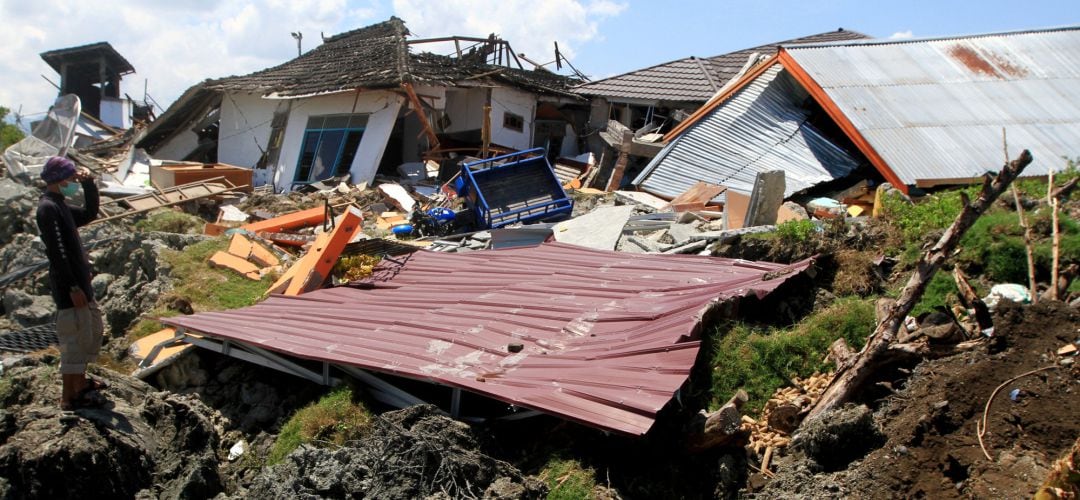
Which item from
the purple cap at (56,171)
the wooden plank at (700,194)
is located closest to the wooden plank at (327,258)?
the purple cap at (56,171)

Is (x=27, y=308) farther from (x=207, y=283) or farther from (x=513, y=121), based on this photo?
(x=513, y=121)

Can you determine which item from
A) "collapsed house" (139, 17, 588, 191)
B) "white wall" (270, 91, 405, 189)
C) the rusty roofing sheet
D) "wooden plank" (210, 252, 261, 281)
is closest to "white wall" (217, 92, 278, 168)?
"collapsed house" (139, 17, 588, 191)

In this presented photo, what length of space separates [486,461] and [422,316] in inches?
99.2

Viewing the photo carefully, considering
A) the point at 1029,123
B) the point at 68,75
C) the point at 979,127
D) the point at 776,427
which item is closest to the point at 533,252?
the point at 776,427

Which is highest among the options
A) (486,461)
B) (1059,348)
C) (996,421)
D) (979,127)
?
(979,127)

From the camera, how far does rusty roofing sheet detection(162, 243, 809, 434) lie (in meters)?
5.34

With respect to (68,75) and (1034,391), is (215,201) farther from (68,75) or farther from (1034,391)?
(68,75)

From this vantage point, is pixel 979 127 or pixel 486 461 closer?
pixel 486 461

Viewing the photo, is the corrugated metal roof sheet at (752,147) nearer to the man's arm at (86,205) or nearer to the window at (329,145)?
the window at (329,145)

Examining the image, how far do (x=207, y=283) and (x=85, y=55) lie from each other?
24173 millimetres

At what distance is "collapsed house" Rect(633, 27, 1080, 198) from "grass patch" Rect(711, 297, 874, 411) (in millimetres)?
5543

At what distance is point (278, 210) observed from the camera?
56.0 feet

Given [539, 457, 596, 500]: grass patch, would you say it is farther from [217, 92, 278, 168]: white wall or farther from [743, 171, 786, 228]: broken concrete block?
[217, 92, 278, 168]: white wall

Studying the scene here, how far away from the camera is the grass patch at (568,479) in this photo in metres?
5.01
